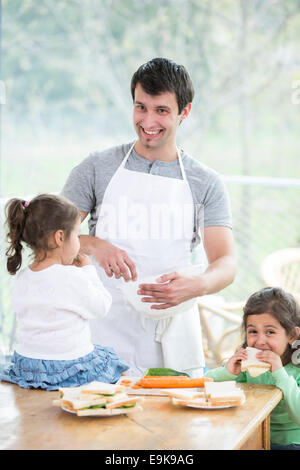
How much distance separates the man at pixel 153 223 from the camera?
2.05m

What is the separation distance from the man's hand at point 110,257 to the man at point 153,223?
0.06 metres

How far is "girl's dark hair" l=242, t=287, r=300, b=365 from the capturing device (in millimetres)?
1927

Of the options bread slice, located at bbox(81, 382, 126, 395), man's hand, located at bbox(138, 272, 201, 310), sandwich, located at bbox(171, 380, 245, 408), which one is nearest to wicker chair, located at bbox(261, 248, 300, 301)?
man's hand, located at bbox(138, 272, 201, 310)

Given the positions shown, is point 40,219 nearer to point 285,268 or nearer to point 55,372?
point 55,372

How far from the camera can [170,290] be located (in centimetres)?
183

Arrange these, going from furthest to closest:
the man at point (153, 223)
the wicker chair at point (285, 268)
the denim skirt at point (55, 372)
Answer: the wicker chair at point (285, 268) < the man at point (153, 223) < the denim skirt at point (55, 372)

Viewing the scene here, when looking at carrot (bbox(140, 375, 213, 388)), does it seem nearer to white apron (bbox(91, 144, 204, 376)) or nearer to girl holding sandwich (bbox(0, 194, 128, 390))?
girl holding sandwich (bbox(0, 194, 128, 390))

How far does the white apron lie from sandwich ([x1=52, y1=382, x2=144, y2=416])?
613 mm

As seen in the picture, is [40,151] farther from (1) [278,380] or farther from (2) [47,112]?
(1) [278,380]

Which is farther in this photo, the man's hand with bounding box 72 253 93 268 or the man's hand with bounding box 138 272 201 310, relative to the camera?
the man's hand with bounding box 138 272 201 310

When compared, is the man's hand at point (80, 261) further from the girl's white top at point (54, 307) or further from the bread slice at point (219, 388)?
the bread slice at point (219, 388)

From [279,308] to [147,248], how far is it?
0.44 metres

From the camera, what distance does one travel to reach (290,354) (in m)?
1.91

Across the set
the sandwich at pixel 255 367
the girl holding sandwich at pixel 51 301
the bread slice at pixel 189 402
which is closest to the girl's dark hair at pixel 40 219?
the girl holding sandwich at pixel 51 301
